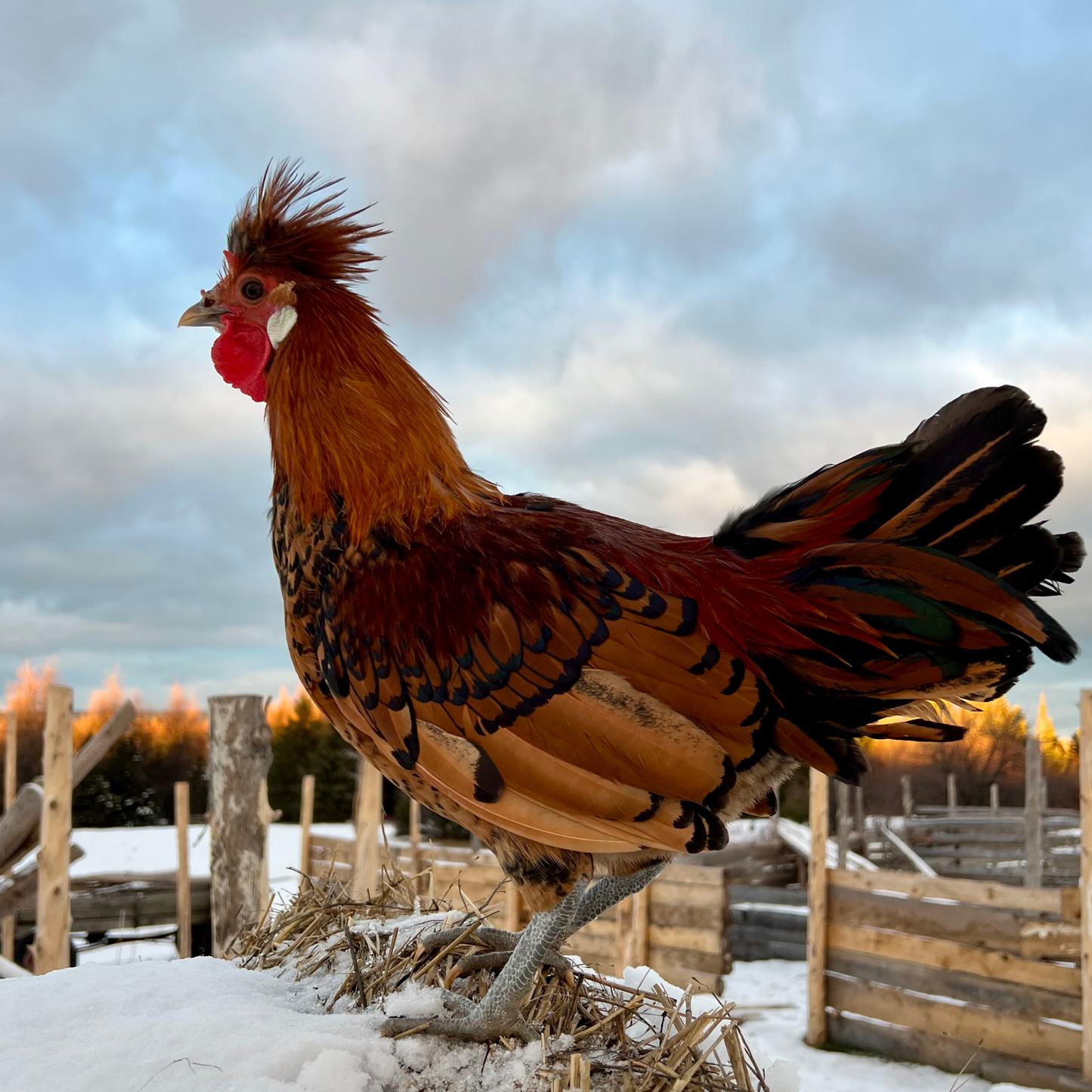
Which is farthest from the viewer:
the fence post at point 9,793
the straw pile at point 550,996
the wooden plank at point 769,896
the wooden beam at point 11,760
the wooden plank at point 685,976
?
the wooden plank at point 769,896

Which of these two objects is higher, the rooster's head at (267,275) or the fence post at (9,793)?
the rooster's head at (267,275)

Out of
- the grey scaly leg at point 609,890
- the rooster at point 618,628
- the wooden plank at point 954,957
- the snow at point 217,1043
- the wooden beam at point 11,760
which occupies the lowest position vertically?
the wooden plank at point 954,957

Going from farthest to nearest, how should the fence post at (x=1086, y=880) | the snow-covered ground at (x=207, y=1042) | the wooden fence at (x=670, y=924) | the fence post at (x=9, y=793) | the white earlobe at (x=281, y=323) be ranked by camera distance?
the fence post at (x=9, y=793), the wooden fence at (x=670, y=924), the fence post at (x=1086, y=880), the white earlobe at (x=281, y=323), the snow-covered ground at (x=207, y=1042)

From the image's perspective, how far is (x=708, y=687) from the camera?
6.99 feet

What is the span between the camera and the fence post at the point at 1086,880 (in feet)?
23.7

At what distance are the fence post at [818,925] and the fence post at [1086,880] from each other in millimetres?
2384

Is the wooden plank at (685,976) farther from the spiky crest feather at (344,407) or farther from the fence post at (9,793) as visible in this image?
the spiky crest feather at (344,407)

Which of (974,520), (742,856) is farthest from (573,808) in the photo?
(742,856)

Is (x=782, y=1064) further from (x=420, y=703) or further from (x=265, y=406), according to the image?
(x=265, y=406)

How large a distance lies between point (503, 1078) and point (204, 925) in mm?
12271

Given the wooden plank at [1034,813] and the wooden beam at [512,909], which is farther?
the wooden plank at [1034,813]

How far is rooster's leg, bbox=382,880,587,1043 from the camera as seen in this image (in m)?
2.19

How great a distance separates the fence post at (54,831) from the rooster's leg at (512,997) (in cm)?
619

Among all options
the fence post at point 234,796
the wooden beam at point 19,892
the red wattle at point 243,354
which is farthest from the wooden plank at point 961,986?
the red wattle at point 243,354
